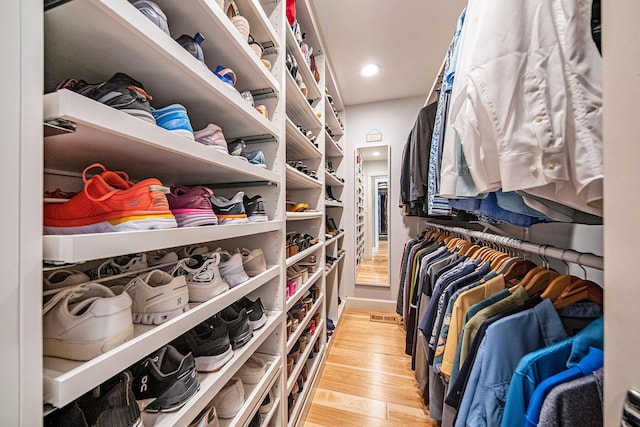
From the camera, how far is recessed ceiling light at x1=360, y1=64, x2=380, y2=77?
196 centimetres

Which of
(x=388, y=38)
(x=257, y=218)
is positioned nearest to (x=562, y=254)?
(x=257, y=218)

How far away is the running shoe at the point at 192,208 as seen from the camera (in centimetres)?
60

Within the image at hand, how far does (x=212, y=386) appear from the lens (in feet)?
1.92

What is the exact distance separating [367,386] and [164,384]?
4.25 feet

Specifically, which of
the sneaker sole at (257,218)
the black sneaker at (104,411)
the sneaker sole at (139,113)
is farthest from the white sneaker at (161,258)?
the sneaker sole at (139,113)

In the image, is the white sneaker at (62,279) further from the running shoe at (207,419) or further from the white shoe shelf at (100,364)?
the running shoe at (207,419)

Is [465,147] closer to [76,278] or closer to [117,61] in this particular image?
[117,61]

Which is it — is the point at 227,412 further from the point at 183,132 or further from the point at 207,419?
the point at 183,132

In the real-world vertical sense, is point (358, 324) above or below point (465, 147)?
below

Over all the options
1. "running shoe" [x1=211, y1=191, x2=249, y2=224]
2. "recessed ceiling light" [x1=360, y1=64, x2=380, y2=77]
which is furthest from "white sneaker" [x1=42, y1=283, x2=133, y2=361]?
"recessed ceiling light" [x1=360, y1=64, x2=380, y2=77]

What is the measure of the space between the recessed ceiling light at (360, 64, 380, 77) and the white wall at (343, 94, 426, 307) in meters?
0.50

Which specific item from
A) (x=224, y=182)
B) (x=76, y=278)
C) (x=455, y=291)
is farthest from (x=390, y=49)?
(x=76, y=278)

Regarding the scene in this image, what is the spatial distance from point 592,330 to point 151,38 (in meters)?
1.02

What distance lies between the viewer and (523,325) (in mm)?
580
